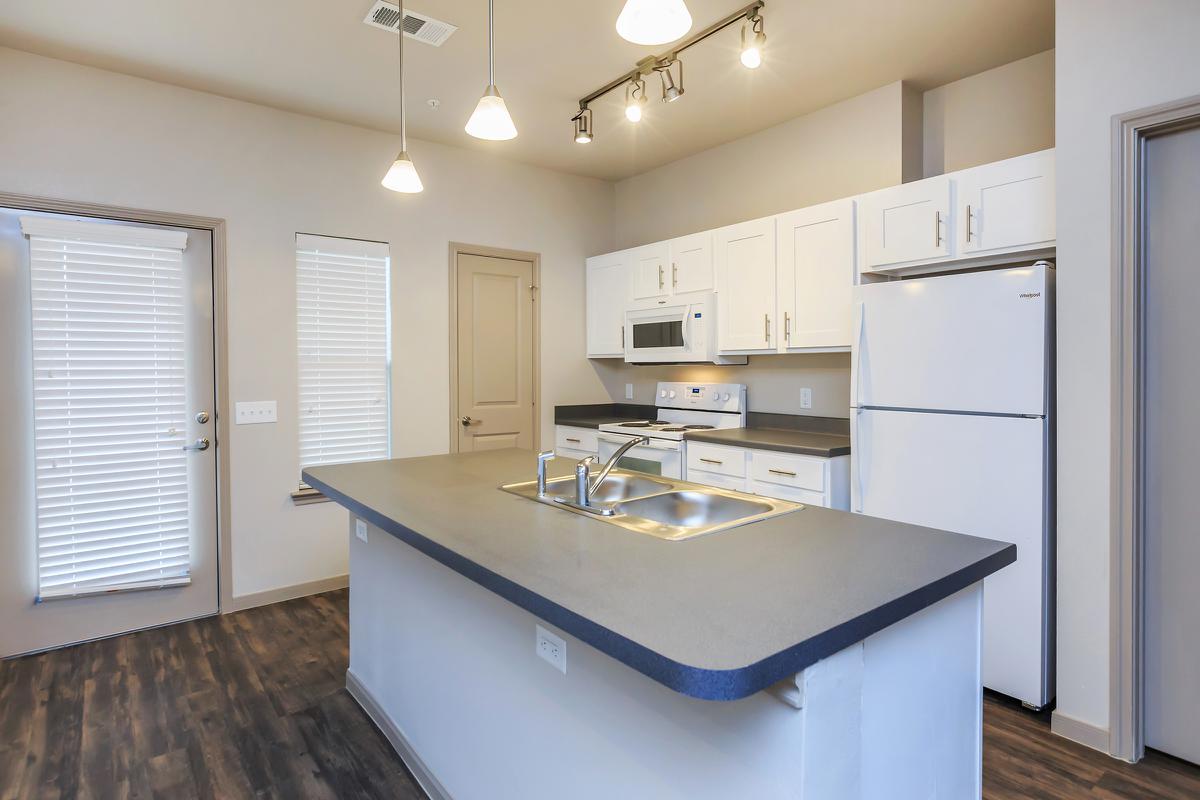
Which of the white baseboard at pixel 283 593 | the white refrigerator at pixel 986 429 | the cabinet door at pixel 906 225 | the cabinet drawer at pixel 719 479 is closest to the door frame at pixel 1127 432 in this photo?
the white refrigerator at pixel 986 429

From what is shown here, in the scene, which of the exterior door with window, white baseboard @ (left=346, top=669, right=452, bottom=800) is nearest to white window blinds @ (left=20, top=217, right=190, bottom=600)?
the exterior door with window

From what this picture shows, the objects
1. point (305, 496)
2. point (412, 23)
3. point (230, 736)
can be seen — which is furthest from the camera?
point (305, 496)

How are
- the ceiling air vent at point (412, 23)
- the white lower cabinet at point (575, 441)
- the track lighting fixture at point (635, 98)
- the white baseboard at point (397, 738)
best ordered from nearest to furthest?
1. the white baseboard at point (397, 738)
2. the ceiling air vent at point (412, 23)
3. the track lighting fixture at point (635, 98)
4. the white lower cabinet at point (575, 441)

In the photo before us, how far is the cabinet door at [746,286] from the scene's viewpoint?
3.53 m

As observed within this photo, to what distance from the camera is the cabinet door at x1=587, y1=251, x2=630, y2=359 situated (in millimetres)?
4543

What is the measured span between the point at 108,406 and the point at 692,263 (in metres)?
3.26

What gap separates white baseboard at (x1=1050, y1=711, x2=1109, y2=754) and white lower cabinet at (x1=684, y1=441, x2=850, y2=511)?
1.07 m

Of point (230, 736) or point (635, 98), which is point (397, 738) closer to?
point (230, 736)

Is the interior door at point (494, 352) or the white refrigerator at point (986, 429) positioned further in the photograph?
the interior door at point (494, 352)

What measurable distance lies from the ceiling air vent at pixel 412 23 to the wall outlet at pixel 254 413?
6.65 ft

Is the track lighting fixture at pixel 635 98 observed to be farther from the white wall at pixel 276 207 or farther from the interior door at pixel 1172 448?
the interior door at pixel 1172 448

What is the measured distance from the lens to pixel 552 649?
56.4 inches

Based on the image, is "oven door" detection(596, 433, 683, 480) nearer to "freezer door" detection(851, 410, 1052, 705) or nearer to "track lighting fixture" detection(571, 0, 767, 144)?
"freezer door" detection(851, 410, 1052, 705)

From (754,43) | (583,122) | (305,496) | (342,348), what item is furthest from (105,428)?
(754,43)
